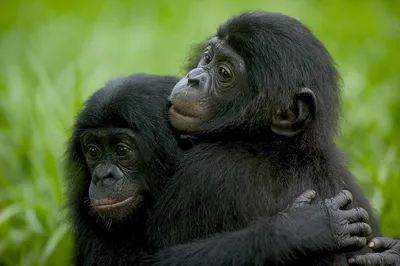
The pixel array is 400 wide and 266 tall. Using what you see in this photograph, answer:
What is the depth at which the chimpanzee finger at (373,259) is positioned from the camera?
5.15 metres

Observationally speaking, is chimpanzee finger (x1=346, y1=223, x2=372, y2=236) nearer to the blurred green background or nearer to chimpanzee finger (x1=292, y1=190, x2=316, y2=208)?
chimpanzee finger (x1=292, y1=190, x2=316, y2=208)

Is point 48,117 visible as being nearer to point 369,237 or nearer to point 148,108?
point 148,108

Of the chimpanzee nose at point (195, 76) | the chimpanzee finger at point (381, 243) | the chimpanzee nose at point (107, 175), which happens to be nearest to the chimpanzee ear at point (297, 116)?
the chimpanzee nose at point (195, 76)

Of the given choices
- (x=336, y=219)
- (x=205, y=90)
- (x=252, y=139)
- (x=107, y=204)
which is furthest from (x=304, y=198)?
(x=107, y=204)

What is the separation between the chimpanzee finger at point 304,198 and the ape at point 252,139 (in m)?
0.06

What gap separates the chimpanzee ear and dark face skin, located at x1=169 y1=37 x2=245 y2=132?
37 centimetres

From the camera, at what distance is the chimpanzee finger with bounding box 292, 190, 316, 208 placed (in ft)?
16.6

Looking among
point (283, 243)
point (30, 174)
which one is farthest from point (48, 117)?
point (283, 243)

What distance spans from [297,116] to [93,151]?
146cm

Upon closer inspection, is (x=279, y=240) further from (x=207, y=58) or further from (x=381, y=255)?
(x=207, y=58)

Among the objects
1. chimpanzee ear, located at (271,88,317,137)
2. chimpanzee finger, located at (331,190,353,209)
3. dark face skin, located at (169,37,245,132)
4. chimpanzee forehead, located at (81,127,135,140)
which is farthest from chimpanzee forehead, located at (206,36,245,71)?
chimpanzee finger, located at (331,190,353,209)

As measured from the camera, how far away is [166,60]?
432 inches

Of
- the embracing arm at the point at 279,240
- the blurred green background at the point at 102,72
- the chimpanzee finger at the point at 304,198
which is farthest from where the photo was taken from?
the blurred green background at the point at 102,72

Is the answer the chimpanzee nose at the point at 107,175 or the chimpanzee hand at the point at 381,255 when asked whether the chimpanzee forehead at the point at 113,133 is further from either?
the chimpanzee hand at the point at 381,255
